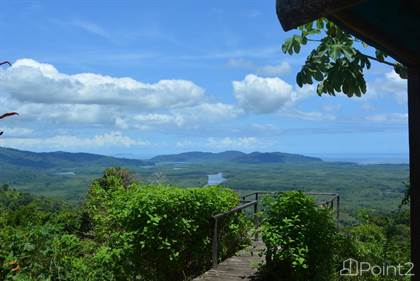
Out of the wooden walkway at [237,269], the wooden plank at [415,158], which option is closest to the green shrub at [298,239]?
the wooden walkway at [237,269]

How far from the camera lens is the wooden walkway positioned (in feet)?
26.5

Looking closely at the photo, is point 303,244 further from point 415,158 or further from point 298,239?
point 415,158

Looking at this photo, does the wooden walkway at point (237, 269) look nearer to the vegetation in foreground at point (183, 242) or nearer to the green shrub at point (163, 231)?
the vegetation in foreground at point (183, 242)

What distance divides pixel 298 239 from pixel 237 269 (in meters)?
1.95

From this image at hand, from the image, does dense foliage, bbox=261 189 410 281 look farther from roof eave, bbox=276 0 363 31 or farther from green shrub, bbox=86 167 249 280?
roof eave, bbox=276 0 363 31


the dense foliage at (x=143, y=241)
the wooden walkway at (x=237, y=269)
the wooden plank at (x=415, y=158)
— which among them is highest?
the wooden plank at (x=415, y=158)

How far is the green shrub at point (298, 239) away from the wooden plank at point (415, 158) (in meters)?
3.26

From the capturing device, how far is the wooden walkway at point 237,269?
318 inches

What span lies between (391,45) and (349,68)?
4352 mm

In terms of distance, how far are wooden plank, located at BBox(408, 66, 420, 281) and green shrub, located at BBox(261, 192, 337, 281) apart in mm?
3260

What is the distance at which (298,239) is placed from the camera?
282 inches

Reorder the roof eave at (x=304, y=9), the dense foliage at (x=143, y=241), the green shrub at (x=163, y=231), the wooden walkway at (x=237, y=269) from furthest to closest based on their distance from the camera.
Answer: the green shrub at (x=163, y=231), the wooden walkway at (x=237, y=269), the dense foliage at (x=143, y=241), the roof eave at (x=304, y=9)

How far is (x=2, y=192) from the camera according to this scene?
47844mm

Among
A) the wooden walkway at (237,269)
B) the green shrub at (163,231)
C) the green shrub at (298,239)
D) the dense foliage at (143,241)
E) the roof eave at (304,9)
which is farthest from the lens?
the green shrub at (163,231)
